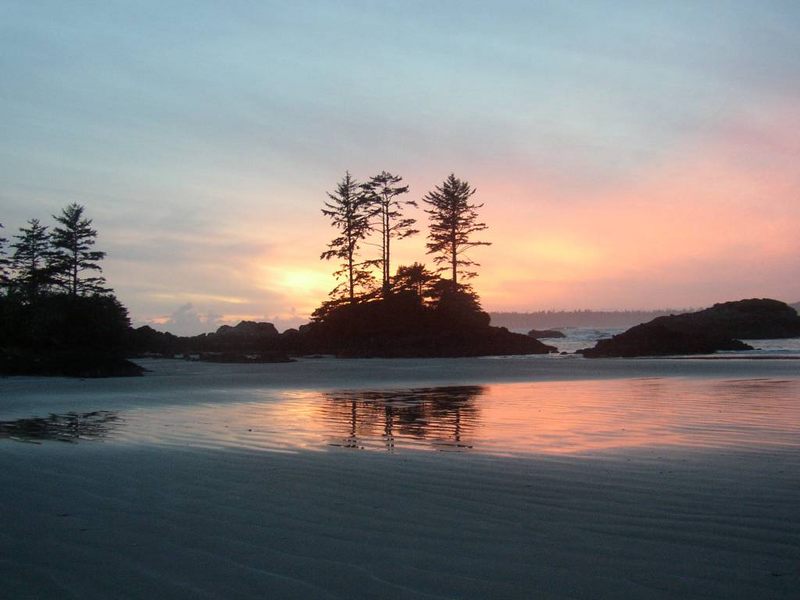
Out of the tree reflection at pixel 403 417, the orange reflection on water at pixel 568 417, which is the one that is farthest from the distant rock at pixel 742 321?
the tree reflection at pixel 403 417

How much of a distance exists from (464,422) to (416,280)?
40276mm

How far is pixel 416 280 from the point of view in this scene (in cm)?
5112

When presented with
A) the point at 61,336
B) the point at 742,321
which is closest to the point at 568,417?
the point at 61,336

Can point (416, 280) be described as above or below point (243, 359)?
above

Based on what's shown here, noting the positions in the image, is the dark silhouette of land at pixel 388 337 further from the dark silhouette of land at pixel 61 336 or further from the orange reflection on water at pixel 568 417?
the orange reflection on water at pixel 568 417

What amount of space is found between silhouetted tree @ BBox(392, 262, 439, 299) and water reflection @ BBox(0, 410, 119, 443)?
126ft

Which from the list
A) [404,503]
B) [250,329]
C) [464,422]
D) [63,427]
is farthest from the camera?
[250,329]

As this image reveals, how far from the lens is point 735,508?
5.28m

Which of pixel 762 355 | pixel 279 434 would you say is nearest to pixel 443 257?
pixel 762 355

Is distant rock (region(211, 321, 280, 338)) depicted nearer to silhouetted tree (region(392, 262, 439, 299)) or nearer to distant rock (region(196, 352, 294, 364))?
silhouetted tree (region(392, 262, 439, 299))

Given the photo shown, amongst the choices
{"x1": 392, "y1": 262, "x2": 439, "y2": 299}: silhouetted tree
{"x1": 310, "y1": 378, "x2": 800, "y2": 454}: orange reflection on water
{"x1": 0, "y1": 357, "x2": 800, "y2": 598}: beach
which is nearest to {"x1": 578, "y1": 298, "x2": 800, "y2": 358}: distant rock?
{"x1": 392, "y1": 262, "x2": 439, "y2": 299}: silhouetted tree

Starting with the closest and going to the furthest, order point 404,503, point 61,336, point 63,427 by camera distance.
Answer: point 404,503 < point 63,427 < point 61,336

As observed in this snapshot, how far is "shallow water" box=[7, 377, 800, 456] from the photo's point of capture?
875 cm

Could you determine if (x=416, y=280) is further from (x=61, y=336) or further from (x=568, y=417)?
(x=568, y=417)
